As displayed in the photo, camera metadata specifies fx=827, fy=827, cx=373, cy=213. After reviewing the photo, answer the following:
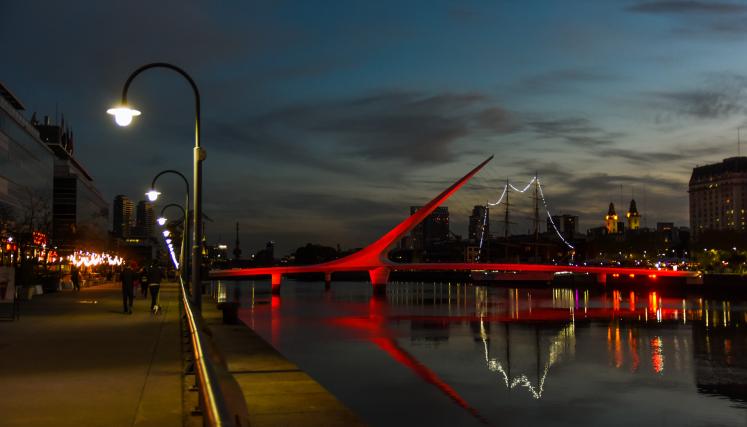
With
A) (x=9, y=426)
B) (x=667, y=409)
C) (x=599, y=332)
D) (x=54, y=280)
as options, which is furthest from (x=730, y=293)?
(x=9, y=426)

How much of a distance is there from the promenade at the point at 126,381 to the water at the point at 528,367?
→ 4.81m

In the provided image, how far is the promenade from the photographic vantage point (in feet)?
32.5

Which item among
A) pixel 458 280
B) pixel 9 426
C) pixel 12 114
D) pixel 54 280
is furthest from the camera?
pixel 458 280

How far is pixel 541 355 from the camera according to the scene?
3269 centimetres

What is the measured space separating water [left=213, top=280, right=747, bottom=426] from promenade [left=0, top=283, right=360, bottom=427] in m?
4.81

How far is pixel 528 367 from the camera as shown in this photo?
95.0 feet

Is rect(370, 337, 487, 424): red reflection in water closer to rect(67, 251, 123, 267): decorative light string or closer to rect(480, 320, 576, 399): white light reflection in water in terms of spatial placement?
rect(480, 320, 576, 399): white light reflection in water

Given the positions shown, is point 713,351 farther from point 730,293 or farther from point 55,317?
point 730,293

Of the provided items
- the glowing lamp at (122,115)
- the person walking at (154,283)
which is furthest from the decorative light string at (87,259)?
the glowing lamp at (122,115)

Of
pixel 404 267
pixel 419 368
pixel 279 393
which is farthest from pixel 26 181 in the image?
pixel 279 393

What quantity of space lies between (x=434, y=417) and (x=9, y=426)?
38.3 ft

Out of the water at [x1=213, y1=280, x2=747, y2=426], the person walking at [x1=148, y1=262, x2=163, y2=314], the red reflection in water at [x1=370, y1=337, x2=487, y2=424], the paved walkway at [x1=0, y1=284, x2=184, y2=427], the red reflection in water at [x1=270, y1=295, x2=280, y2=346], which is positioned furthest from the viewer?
the red reflection in water at [x1=270, y1=295, x2=280, y2=346]

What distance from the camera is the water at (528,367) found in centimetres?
2000

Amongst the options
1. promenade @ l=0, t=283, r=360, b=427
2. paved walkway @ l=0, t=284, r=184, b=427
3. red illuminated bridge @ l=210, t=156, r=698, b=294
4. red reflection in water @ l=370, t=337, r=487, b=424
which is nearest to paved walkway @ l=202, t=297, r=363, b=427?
promenade @ l=0, t=283, r=360, b=427
